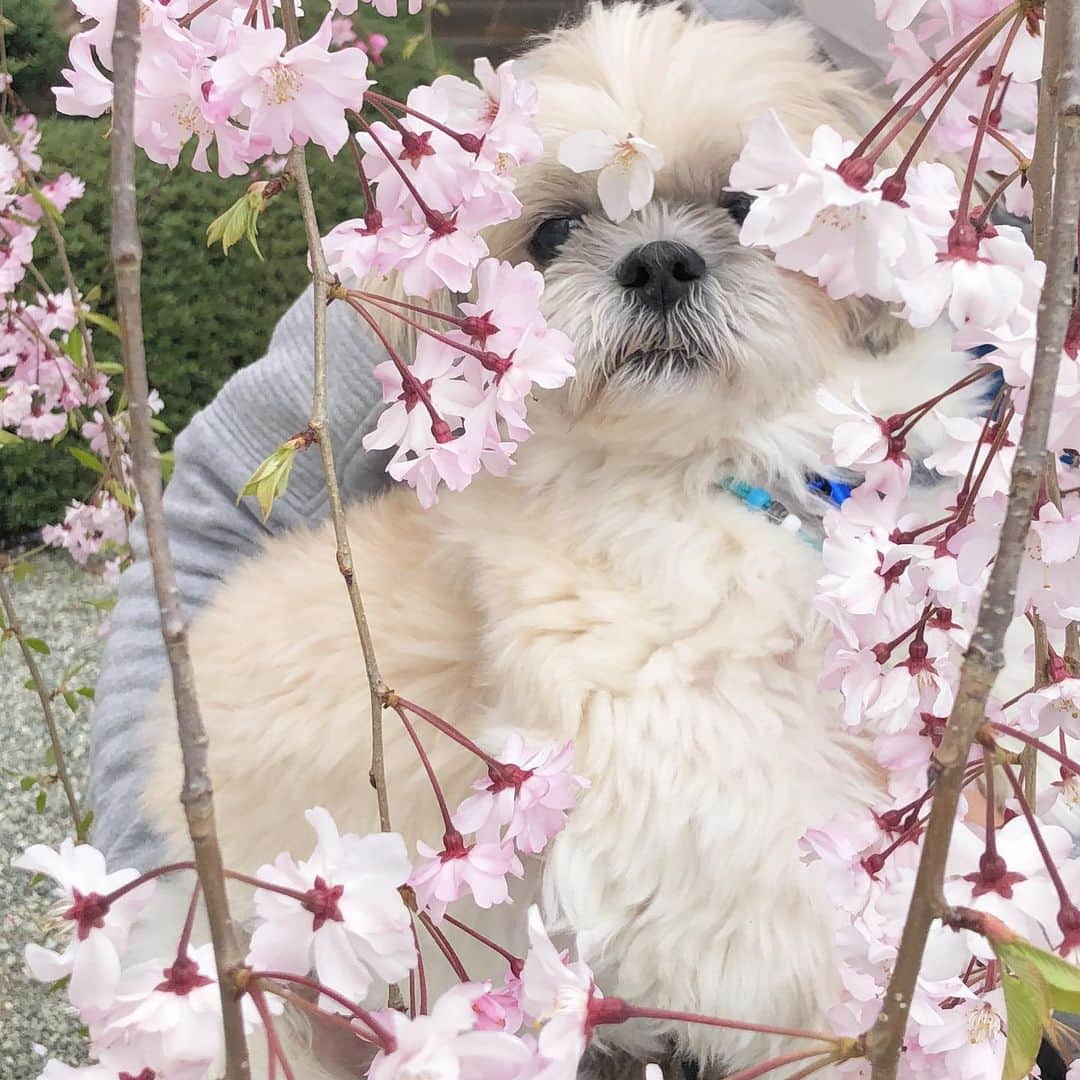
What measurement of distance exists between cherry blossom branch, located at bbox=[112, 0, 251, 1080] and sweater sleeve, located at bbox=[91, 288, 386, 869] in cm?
110

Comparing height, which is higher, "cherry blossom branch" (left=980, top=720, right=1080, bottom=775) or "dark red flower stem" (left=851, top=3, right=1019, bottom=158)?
"dark red flower stem" (left=851, top=3, right=1019, bottom=158)

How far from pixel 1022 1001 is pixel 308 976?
0.83 feet

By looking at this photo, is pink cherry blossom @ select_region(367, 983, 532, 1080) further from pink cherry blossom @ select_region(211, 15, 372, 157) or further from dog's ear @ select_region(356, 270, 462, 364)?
dog's ear @ select_region(356, 270, 462, 364)

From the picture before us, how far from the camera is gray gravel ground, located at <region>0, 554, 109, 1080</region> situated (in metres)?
2.66

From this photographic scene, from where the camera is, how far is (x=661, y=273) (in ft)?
3.72

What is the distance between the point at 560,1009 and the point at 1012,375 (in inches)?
12.2

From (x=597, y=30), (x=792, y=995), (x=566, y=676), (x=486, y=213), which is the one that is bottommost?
(x=792, y=995)

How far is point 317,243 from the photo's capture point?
585mm

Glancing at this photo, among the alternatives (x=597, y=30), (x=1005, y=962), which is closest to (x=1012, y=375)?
(x=1005, y=962)

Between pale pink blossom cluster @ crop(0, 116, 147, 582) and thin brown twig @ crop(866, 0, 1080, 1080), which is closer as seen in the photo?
thin brown twig @ crop(866, 0, 1080, 1080)

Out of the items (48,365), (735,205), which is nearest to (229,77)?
(735,205)

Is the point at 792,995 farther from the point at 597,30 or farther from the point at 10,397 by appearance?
the point at 10,397

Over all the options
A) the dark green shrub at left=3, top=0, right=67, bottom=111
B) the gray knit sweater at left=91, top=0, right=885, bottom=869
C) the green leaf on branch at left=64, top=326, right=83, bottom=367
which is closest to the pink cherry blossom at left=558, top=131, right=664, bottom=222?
the gray knit sweater at left=91, top=0, right=885, bottom=869

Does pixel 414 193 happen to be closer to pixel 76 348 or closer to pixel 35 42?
pixel 76 348
